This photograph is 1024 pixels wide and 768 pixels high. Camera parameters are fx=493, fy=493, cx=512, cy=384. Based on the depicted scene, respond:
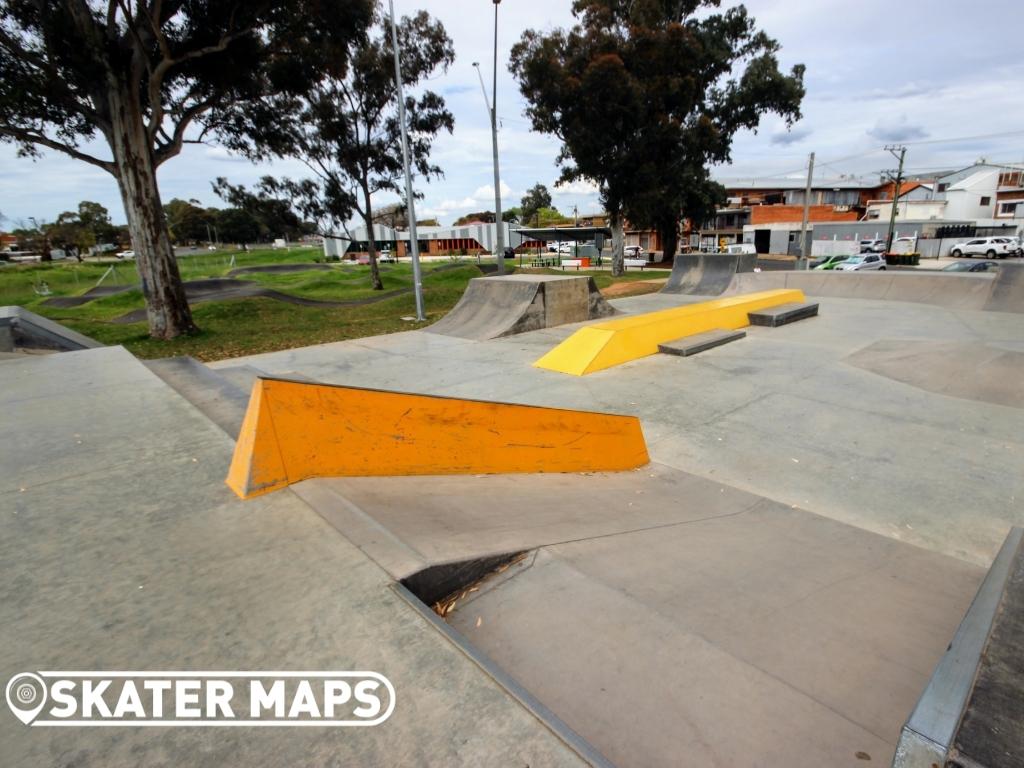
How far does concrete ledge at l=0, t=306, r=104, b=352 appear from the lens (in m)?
7.45

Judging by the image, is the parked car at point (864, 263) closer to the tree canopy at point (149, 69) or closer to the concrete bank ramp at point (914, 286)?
the concrete bank ramp at point (914, 286)

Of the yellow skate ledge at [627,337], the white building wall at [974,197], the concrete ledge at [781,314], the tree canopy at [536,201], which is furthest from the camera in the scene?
the tree canopy at [536,201]

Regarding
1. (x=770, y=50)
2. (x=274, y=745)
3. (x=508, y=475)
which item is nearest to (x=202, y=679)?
(x=274, y=745)

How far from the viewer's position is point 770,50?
26.2 metres

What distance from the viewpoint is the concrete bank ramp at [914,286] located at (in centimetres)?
1327

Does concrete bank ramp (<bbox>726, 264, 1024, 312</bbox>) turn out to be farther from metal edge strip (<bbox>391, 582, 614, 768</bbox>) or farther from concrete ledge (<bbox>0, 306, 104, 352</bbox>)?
concrete ledge (<bbox>0, 306, 104, 352</bbox>)

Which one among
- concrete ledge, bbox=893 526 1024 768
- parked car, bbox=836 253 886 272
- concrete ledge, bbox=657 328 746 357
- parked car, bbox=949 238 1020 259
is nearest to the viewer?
concrete ledge, bbox=893 526 1024 768

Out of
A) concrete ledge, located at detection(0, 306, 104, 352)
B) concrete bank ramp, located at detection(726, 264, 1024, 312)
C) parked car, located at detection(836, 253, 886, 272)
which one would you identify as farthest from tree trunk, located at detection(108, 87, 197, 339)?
parked car, located at detection(836, 253, 886, 272)

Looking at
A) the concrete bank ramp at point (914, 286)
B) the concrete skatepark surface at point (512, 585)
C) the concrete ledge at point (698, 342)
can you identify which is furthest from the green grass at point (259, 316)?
the concrete bank ramp at point (914, 286)

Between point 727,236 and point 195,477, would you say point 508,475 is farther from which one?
point 727,236

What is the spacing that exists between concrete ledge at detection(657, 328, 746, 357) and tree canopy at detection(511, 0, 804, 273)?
16.7m

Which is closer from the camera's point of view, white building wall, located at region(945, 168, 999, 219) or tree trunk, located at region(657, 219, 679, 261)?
tree trunk, located at region(657, 219, 679, 261)

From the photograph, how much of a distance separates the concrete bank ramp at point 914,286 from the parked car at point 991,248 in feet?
107

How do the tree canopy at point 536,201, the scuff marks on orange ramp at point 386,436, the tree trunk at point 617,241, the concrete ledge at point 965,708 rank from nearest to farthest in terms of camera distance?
the concrete ledge at point 965,708
the scuff marks on orange ramp at point 386,436
the tree trunk at point 617,241
the tree canopy at point 536,201
